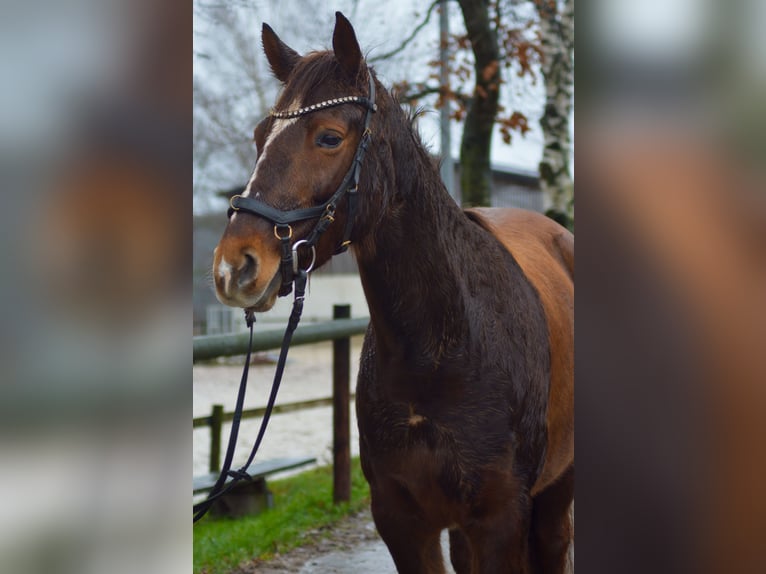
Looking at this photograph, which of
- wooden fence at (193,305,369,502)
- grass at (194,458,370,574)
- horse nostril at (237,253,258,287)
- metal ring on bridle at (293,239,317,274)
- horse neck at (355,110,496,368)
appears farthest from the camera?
wooden fence at (193,305,369,502)

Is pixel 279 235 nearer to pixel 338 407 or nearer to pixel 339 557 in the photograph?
pixel 339 557

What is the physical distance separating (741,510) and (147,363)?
576mm

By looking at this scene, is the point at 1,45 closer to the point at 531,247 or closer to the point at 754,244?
the point at 754,244

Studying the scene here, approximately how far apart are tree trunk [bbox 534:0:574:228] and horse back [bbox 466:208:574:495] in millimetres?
2758

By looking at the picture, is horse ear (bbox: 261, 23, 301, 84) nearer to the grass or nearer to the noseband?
the noseband

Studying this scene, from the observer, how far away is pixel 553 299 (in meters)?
3.09

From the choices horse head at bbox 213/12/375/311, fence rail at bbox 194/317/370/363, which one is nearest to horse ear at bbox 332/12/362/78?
horse head at bbox 213/12/375/311

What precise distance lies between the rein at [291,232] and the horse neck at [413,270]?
0.17m

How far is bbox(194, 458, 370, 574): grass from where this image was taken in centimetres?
424

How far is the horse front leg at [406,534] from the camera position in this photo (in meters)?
2.57

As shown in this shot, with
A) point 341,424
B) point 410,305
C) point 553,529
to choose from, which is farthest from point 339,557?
point 410,305

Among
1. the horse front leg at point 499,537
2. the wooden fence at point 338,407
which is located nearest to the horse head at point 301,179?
the horse front leg at point 499,537

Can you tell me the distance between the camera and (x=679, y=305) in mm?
724

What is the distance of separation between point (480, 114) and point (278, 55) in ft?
15.8
